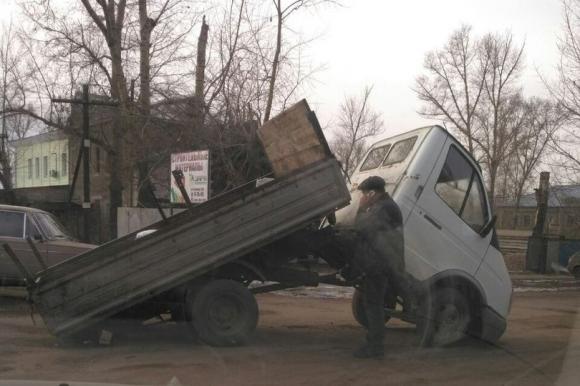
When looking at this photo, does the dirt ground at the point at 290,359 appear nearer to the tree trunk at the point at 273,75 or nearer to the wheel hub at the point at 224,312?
the wheel hub at the point at 224,312

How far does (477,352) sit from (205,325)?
328 cm

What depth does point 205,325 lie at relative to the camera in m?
6.98

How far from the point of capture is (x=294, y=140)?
719 centimetres

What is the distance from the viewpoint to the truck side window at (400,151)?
756cm

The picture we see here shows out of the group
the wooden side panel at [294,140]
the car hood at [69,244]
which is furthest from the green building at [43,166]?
the wooden side panel at [294,140]

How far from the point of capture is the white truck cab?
710cm

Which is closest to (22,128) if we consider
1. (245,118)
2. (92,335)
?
(245,118)

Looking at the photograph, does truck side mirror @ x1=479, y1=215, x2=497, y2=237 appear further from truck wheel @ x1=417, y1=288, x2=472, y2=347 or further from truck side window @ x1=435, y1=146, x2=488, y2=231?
truck wheel @ x1=417, y1=288, x2=472, y2=347

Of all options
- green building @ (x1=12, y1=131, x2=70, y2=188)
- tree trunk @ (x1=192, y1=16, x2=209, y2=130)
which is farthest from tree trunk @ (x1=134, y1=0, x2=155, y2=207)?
green building @ (x1=12, y1=131, x2=70, y2=188)

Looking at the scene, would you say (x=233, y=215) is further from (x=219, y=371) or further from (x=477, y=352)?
(x=477, y=352)

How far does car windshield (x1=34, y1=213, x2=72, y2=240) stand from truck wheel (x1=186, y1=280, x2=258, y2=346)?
17.1 feet

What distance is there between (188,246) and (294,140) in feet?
5.74

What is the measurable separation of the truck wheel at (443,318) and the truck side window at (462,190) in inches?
36.5

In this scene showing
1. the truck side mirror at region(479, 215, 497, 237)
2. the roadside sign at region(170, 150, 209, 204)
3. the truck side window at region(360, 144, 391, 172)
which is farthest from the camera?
the roadside sign at region(170, 150, 209, 204)
